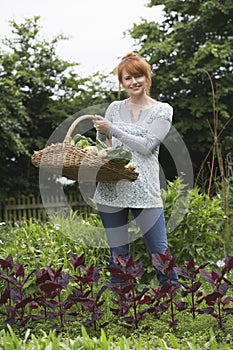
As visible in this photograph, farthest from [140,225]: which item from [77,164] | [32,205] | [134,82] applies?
[32,205]

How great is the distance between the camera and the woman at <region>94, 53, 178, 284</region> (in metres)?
3.00

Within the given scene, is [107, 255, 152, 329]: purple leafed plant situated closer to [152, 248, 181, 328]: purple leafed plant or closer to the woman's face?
[152, 248, 181, 328]: purple leafed plant

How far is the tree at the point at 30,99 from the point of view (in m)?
8.90

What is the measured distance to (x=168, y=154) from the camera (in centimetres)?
945

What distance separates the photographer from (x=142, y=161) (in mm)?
3068

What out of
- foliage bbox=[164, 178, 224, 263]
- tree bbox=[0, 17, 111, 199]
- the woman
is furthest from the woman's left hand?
tree bbox=[0, 17, 111, 199]

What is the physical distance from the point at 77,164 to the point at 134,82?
24.1 inches

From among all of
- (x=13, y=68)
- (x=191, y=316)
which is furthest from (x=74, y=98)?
(x=191, y=316)

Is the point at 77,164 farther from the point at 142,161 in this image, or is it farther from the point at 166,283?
the point at 166,283

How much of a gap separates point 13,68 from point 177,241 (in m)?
6.06

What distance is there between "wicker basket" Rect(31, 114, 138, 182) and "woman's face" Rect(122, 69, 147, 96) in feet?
0.95

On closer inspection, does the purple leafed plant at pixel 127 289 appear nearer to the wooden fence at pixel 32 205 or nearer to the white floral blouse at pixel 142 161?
the white floral blouse at pixel 142 161

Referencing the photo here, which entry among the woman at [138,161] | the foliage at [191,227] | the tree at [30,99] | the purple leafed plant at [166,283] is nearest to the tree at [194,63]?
the tree at [30,99]

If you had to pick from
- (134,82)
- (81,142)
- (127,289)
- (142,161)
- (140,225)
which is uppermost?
(134,82)
